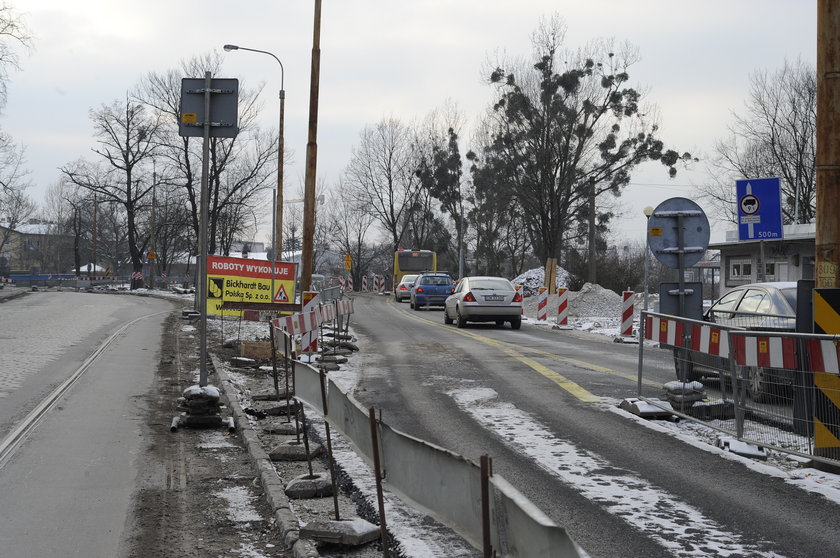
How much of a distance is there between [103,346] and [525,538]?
16185 millimetres

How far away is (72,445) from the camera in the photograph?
8094mm

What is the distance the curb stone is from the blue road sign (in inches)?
390

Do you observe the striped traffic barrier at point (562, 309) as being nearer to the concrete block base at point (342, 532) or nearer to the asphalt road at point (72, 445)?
the asphalt road at point (72, 445)

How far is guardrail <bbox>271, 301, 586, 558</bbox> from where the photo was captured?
8.25 ft

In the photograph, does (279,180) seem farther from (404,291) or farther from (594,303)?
(404,291)

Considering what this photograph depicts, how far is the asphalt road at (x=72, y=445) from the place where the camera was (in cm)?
541

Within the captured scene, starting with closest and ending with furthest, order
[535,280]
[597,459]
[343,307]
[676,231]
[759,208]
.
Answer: [597,459], [676,231], [759,208], [343,307], [535,280]

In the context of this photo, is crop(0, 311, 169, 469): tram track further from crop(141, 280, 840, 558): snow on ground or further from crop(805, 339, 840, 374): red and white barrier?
crop(805, 339, 840, 374): red and white barrier

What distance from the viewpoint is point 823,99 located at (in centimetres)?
768

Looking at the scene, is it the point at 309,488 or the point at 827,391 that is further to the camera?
Result: the point at 827,391

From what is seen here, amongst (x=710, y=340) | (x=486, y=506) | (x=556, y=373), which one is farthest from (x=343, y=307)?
(x=486, y=506)

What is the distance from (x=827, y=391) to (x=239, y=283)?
617 inches

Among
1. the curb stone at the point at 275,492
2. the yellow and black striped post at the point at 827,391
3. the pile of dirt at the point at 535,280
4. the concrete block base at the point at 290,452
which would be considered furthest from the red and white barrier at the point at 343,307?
the pile of dirt at the point at 535,280

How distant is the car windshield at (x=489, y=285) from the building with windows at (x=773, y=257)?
897 cm
